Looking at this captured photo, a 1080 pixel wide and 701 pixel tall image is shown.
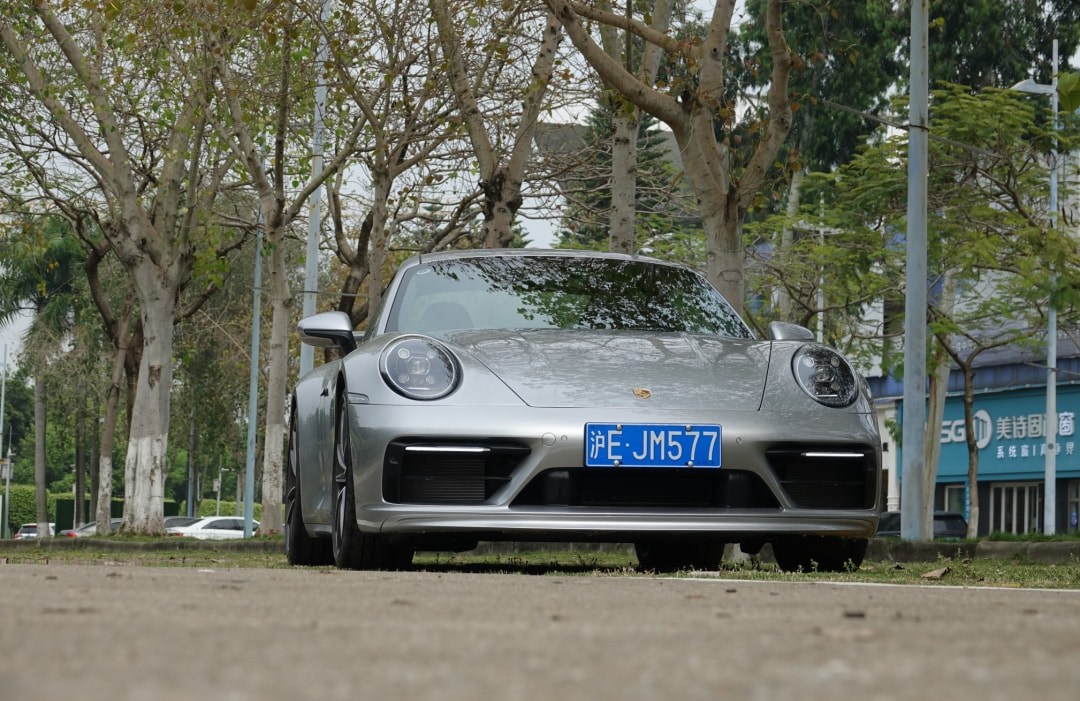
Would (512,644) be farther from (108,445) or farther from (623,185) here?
(108,445)

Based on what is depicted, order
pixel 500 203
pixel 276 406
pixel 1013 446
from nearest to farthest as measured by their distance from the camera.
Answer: pixel 500 203
pixel 276 406
pixel 1013 446

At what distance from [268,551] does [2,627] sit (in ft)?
36.1

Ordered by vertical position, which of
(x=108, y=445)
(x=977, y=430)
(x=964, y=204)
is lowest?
(x=108, y=445)

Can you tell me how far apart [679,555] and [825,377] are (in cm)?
221

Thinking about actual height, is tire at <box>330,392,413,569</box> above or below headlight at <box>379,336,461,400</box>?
below

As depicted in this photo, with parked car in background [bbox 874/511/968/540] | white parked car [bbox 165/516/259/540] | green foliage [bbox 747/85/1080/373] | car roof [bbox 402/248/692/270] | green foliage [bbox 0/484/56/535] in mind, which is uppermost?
green foliage [bbox 747/85/1080/373]

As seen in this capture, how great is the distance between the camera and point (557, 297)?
23.4 ft

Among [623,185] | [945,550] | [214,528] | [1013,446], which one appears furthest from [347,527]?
[214,528]

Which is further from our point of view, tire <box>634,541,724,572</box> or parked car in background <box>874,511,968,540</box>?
parked car in background <box>874,511,968,540</box>

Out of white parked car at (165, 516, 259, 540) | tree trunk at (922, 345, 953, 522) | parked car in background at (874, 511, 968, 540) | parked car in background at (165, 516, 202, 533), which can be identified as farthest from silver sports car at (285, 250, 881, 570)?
parked car in background at (165, 516, 202, 533)

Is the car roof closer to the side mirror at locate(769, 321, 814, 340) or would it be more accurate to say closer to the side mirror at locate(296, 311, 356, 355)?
the side mirror at locate(296, 311, 356, 355)

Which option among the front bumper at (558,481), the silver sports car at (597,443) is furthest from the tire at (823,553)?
the front bumper at (558,481)

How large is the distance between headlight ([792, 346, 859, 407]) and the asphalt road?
1975mm

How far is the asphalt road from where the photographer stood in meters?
2.17
